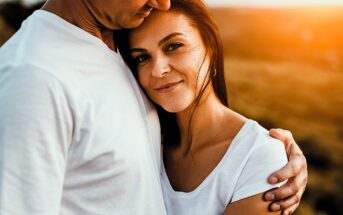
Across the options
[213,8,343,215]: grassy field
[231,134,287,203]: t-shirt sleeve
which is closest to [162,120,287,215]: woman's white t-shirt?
[231,134,287,203]: t-shirt sleeve

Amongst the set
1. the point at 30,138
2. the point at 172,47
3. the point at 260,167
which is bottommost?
the point at 260,167

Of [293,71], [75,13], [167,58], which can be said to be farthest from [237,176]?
[293,71]

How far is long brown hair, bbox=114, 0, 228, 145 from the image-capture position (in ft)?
6.55

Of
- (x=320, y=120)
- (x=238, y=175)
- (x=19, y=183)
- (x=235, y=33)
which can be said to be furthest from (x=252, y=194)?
(x=235, y=33)

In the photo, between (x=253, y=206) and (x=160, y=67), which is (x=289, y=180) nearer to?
(x=253, y=206)

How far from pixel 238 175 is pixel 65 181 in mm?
599

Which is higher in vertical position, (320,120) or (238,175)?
(238,175)

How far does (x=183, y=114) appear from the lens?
225cm

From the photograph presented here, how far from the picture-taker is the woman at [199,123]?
1858mm

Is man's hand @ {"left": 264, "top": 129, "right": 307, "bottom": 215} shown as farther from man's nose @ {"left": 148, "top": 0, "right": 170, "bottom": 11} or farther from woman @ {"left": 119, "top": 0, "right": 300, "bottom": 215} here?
man's nose @ {"left": 148, "top": 0, "right": 170, "bottom": 11}

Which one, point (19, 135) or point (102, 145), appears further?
point (102, 145)

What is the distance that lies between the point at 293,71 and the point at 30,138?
47.6 feet

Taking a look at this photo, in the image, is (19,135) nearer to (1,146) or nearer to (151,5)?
(1,146)

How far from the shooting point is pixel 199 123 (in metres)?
2.19
